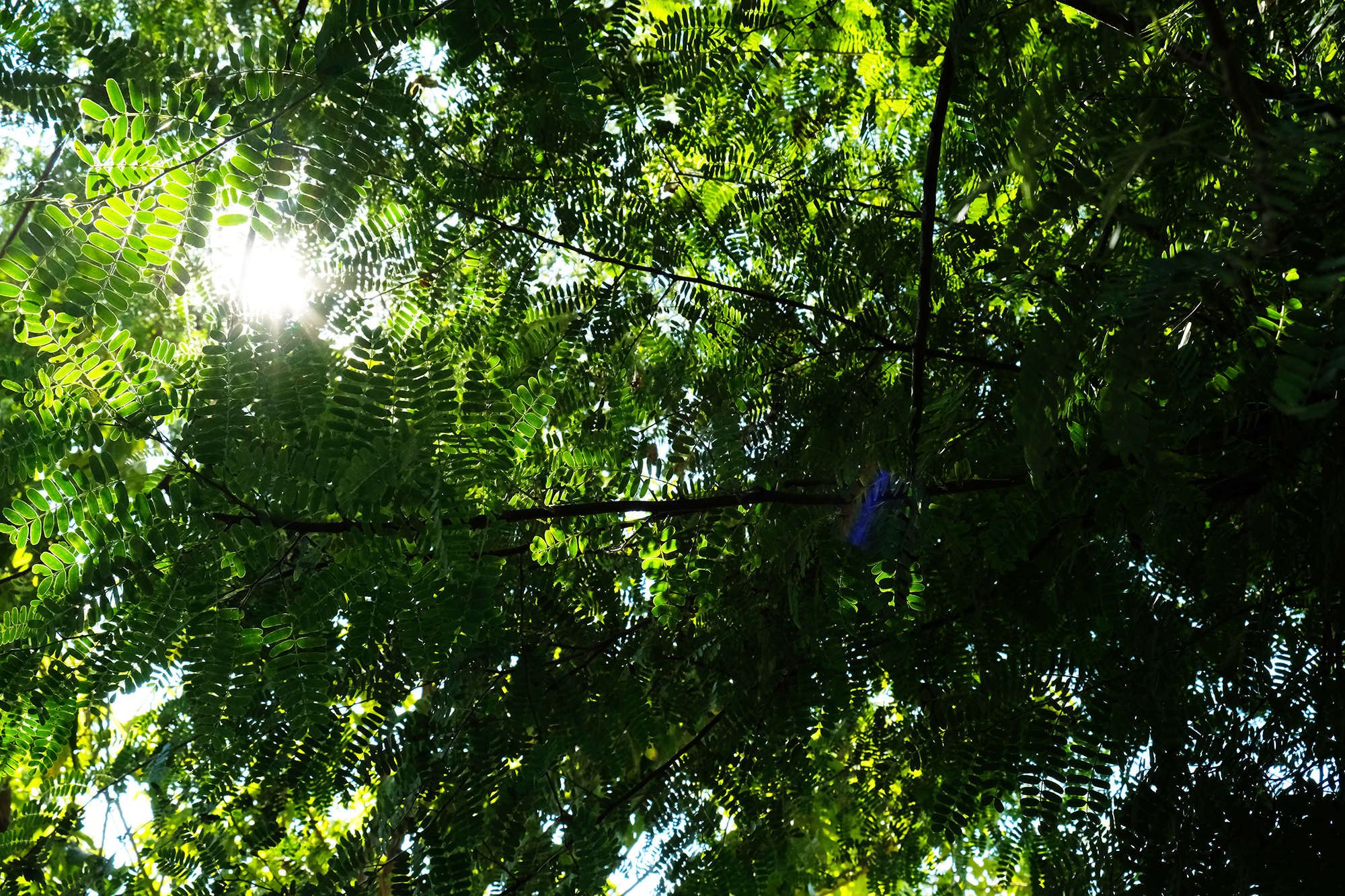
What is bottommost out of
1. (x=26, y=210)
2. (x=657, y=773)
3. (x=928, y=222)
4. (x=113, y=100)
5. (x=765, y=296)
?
(x=657, y=773)

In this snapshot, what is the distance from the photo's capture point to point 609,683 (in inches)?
76.5

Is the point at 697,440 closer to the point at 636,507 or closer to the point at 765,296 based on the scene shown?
the point at 765,296

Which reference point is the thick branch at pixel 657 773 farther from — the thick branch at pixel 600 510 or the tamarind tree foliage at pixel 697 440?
the thick branch at pixel 600 510

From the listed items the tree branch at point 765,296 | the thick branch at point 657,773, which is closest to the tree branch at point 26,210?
the tree branch at point 765,296

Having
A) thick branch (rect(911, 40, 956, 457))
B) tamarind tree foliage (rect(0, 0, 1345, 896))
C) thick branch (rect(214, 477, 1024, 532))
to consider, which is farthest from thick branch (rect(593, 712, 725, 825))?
thick branch (rect(911, 40, 956, 457))

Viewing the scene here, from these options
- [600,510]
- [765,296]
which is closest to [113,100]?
[600,510]

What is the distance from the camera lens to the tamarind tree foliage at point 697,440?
3.79 ft

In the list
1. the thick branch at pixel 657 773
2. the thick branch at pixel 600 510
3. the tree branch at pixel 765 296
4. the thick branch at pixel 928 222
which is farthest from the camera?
the thick branch at pixel 657 773

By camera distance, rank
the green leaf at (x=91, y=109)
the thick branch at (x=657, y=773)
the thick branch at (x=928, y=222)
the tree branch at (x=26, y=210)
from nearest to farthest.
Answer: the green leaf at (x=91, y=109)
the tree branch at (x=26, y=210)
the thick branch at (x=928, y=222)
the thick branch at (x=657, y=773)

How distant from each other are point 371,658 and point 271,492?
457 mm

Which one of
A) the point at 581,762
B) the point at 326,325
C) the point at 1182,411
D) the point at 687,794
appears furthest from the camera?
the point at 581,762

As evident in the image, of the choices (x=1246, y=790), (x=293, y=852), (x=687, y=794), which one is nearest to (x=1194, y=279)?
(x=1246, y=790)

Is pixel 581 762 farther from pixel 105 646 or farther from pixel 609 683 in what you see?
pixel 105 646

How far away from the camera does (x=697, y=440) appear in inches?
78.4
